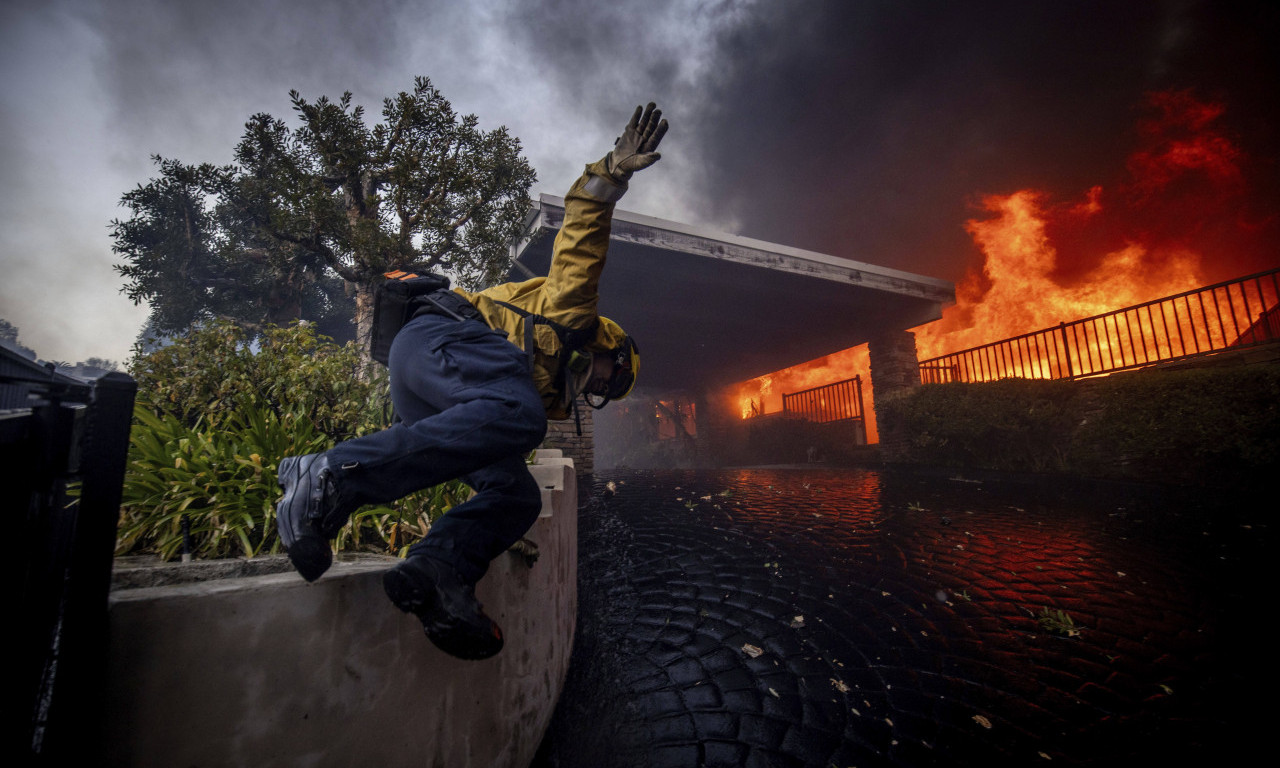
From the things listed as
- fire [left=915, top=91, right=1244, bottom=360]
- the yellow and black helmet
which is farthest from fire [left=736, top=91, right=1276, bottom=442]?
the yellow and black helmet

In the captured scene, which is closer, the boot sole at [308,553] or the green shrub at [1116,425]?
the boot sole at [308,553]

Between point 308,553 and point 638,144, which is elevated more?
point 638,144

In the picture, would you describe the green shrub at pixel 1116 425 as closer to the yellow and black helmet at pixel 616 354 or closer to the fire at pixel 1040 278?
the yellow and black helmet at pixel 616 354

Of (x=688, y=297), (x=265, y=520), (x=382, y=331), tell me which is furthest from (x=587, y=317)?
(x=688, y=297)

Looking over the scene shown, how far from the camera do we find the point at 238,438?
2492mm

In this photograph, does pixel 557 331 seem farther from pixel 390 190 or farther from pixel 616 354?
pixel 390 190

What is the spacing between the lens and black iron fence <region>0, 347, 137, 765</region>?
72cm

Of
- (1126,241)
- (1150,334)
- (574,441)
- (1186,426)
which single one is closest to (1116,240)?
(1126,241)

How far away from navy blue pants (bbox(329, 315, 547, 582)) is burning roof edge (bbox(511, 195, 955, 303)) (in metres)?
5.27

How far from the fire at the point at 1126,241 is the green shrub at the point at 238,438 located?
1389 cm

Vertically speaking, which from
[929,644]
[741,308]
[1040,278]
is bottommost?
[929,644]

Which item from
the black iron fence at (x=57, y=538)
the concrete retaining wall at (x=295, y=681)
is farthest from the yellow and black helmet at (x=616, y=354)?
the black iron fence at (x=57, y=538)

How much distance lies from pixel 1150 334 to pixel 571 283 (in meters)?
11.3

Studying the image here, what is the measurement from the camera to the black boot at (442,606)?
3.80ft
